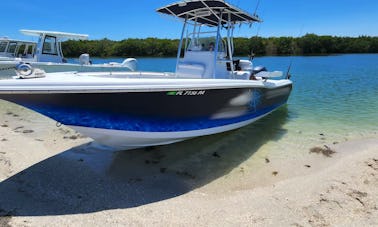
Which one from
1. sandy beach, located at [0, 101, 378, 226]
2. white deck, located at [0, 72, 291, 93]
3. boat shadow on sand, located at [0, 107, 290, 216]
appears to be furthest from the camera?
boat shadow on sand, located at [0, 107, 290, 216]

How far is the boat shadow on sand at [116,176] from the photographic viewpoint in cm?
425

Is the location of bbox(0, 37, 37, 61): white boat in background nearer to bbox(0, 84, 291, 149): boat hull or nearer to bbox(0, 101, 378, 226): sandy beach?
bbox(0, 101, 378, 226): sandy beach

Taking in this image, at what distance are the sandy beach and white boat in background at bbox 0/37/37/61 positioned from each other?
1210 cm

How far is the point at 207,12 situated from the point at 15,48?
14.7 m

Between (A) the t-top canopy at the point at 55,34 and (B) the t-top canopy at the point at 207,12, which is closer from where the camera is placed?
(B) the t-top canopy at the point at 207,12

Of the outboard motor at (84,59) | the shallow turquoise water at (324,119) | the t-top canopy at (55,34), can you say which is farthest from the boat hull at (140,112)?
the t-top canopy at (55,34)

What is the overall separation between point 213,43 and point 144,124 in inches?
120

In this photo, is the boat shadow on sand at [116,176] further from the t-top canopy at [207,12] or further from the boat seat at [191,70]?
the t-top canopy at [207,12]

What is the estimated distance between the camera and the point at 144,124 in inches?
206

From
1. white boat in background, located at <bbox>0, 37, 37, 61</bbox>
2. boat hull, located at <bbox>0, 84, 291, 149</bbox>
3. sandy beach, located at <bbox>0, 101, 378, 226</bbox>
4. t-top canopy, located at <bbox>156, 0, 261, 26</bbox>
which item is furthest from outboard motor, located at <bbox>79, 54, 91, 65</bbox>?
boat hull, located at <bbox>0, 84, 291, 149</bbox>

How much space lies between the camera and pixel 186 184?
5.02 metres

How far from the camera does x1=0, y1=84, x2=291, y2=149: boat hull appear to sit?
4.48m

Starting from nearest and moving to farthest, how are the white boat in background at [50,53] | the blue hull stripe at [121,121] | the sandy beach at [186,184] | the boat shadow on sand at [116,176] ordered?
the sandy beach at [186,184] → the boat shadow on sand at [116,176] → the blue hull stripe at [121,121] → the white boat in background at [50,53]

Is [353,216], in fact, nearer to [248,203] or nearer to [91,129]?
[248,203]
